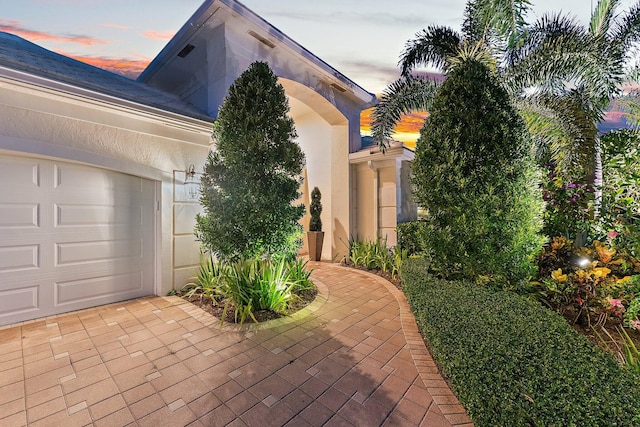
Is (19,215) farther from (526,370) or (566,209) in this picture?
(566,209)

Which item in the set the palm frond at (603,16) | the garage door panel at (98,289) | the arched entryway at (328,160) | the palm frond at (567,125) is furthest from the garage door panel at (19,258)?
the palm frond at (603,16)

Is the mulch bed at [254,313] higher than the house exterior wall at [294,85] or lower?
lower

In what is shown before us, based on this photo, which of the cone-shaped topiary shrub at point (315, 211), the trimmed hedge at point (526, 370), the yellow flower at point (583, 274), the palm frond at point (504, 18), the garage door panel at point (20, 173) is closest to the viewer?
the trimmed hedge at point (526, 370)

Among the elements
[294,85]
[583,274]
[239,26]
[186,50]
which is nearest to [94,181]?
[186,50]

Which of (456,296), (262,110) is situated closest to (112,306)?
(262,110)

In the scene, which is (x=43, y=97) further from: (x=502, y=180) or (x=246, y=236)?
(x=502, y=180)

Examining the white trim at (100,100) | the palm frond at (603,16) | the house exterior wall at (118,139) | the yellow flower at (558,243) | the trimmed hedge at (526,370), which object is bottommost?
the trimmed hedge at (526,370)

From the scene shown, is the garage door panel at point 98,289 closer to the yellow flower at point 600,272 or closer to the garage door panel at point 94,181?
the garage door panel at point 94,181

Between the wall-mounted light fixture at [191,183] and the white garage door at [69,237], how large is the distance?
0.62 metres

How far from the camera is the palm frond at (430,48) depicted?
24.1ft

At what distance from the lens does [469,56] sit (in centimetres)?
439

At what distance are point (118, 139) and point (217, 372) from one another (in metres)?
4.28

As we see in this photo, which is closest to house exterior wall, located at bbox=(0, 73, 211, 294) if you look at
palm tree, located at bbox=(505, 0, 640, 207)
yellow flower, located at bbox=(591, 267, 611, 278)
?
yellow flower, located at bbox=(591, 267, 611, 278)

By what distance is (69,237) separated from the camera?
179 inches
